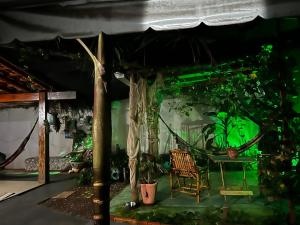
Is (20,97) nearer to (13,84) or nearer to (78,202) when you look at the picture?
(13,84)

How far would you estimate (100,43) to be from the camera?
199 cm

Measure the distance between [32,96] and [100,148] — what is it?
5724 millimetres

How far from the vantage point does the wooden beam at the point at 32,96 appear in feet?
22.3

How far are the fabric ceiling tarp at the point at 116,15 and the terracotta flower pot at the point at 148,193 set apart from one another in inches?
124

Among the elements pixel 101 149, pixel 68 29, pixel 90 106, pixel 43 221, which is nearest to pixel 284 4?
pixel 68 29

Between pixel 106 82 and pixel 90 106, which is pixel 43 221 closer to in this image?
pixel 106 82

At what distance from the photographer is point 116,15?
5.92ft

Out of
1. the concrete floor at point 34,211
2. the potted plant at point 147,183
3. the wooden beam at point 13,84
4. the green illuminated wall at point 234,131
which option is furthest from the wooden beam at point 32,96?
the green illuminated wall at point 234,131

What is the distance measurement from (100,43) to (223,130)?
6047mm

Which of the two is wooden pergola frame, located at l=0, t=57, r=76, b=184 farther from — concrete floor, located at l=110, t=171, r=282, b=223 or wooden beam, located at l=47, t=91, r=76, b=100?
concrete floor, located at l=110, t=171, r=282, b=223

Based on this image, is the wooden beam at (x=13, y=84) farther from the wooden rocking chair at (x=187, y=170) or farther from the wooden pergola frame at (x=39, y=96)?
the wooden rocking chair at (x=187, y=170)

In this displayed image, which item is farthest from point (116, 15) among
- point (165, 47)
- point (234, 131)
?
point (234, 131)

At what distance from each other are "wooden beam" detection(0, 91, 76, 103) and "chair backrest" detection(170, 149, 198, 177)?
326cm

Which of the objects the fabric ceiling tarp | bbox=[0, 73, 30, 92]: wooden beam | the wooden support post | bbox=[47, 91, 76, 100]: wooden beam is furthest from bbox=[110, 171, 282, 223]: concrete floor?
bbox=[0, 73, 30, 92]: wooden beam
